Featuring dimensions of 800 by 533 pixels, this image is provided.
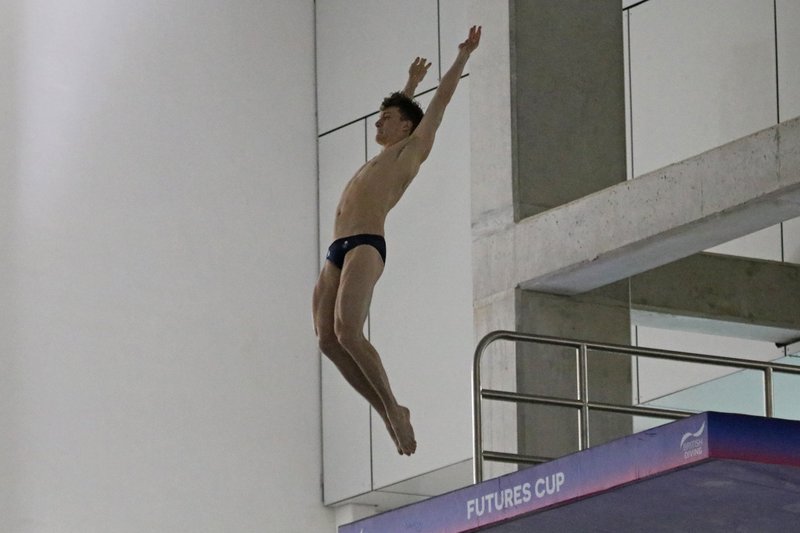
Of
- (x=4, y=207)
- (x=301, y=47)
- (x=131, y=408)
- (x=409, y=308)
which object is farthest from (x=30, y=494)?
(x=301, y=47)

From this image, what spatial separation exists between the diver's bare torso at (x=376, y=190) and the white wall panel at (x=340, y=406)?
10393 mm

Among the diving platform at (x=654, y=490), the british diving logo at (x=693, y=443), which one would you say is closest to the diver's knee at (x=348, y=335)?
the diving platform at (x=654, y=490)

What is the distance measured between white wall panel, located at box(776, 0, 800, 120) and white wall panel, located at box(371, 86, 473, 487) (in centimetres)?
482

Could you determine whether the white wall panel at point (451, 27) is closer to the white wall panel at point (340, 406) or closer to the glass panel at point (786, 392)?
→ the white wall panel at point (340, 406)

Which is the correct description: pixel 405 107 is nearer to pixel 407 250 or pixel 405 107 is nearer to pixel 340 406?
pixel 407 250

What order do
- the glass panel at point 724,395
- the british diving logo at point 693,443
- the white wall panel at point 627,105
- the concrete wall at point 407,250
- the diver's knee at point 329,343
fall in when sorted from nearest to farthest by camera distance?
the british diving logo at point 693,443
the diver's knee at point 329,343
the glass panel at point 724,395
the white wall panel at point 627,105
the concrete wall at point 407,250

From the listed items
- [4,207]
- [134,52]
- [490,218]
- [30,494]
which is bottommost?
[30,494]

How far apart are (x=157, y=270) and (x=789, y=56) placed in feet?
27.5

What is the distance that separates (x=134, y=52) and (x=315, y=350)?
446 cm

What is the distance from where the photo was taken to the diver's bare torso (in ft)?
33.8

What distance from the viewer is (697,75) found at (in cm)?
1656

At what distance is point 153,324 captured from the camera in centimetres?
2014

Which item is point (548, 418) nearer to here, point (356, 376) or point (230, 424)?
point (356, 376)

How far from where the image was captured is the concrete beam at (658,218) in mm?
11148
